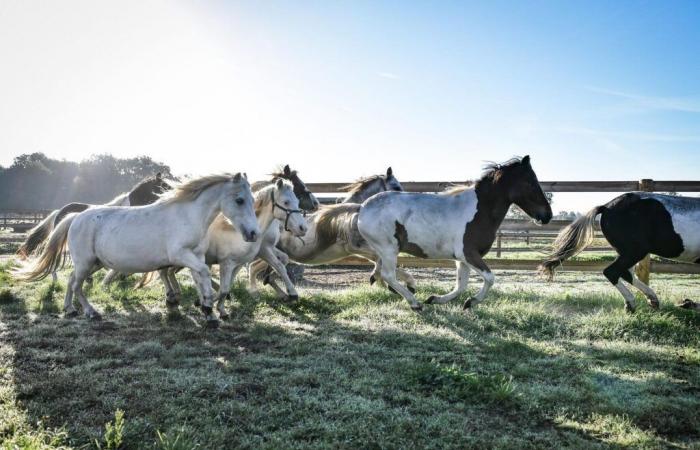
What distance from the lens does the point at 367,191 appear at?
8797 millimetres

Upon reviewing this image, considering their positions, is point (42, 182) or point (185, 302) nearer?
point (185, 302)

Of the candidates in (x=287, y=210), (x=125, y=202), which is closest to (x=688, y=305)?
(x=287, y=210)

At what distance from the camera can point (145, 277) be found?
23.7ft

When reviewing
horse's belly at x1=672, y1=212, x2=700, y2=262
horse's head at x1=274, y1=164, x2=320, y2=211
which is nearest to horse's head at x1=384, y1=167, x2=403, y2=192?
horse's head at x1=274, y1=164, x2=320, y2=211

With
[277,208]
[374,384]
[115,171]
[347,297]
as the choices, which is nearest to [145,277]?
[277,208]

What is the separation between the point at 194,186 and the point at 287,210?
123 cm

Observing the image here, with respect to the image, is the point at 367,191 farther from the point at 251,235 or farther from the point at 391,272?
the point at 251,235

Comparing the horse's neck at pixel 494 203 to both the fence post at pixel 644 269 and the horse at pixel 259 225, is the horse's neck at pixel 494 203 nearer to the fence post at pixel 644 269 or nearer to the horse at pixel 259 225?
the horse at pixel 259 225

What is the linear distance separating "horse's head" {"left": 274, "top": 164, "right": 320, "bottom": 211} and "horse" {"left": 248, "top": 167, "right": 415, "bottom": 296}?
189 millimetres

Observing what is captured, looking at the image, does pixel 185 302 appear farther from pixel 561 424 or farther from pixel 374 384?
pixel 561 424

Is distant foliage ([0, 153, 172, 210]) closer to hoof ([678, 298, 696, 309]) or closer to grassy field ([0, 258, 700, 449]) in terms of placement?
grassy field ([0, 258, 700, 449])

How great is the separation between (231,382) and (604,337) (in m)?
3.98

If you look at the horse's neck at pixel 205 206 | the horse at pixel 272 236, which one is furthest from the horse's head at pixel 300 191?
the horse's neck at pixel 205 206

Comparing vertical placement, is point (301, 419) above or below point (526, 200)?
below
